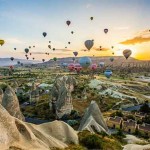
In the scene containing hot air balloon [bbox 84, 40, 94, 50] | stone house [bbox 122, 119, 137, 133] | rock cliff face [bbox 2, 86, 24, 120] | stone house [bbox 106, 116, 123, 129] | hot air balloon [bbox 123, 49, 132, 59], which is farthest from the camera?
hot air balloon [bbox 123, 49, 132, 59]

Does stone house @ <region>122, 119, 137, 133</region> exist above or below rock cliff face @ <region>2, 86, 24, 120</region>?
below

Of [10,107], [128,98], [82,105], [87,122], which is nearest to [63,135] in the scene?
[87,122]

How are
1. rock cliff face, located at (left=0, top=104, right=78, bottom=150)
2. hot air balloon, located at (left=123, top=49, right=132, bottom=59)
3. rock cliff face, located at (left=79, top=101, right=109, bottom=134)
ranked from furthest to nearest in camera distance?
1. hot air balloon, located at (left=123, top=49, right=132, bottom=59)
2. rock cliff face, located at (left=79, top=101, right=109, bottom=134)
3. rock cliff face, located at (left=0, top=104, right=78, bottom=150)

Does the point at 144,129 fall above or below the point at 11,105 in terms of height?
below

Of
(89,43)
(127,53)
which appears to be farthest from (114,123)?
(127,53)

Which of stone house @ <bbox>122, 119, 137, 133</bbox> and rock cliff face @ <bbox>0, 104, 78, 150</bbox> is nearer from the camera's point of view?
rock cliff face @ <bbox>0, 104, 78, 150</bbox>

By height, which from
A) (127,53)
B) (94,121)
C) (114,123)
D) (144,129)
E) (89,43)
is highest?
(89,43)

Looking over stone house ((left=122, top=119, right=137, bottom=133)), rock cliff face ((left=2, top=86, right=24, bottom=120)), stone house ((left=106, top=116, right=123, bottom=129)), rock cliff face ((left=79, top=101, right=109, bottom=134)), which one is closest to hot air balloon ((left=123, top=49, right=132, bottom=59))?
stone house ((left=106, top=116, right=123, bottom=129))

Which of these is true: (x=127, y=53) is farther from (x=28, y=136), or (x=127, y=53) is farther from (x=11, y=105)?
(x=28, y=136)

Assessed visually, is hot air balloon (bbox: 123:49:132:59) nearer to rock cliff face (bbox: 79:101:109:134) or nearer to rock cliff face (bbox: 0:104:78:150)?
rock cliff face (bbox: 79:101:109:134)
